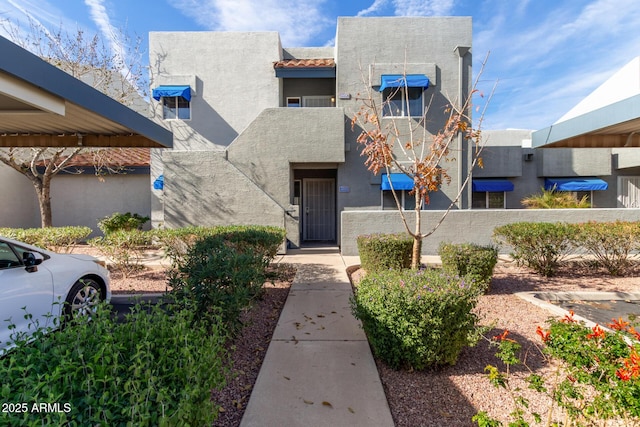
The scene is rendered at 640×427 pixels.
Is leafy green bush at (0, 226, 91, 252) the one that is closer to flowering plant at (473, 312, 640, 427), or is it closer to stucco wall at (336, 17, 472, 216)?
flowering plant at (473, 312, 640, 427)

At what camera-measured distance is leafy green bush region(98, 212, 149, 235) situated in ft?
38.2

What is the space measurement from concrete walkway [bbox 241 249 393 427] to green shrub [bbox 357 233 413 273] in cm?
162

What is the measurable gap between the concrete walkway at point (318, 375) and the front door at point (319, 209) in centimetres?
804

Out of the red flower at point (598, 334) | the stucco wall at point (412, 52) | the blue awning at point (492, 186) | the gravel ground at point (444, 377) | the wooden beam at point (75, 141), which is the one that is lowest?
the gravel ground at point (444, 377)

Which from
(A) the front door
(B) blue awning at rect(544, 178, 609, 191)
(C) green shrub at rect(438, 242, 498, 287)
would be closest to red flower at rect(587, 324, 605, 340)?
(C) green shrub at rect(438, 242, 498, 287)

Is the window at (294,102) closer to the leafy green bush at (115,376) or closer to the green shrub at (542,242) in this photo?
Result: the green shrub at (542,242)

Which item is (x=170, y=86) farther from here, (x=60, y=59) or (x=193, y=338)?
Answer: (x=193, y=338)

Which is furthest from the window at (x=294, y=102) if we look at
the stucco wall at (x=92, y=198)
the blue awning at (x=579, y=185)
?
the blue awning at (x=579, y=185)

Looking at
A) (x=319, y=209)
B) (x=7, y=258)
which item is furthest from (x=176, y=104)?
(x=7, y=258)

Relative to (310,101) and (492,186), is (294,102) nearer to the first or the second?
(310,101)

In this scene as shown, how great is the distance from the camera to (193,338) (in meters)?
2.12

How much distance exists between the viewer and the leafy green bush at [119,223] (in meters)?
11.7

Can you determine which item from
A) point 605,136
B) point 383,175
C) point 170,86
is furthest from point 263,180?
point 605,136

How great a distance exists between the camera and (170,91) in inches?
520
